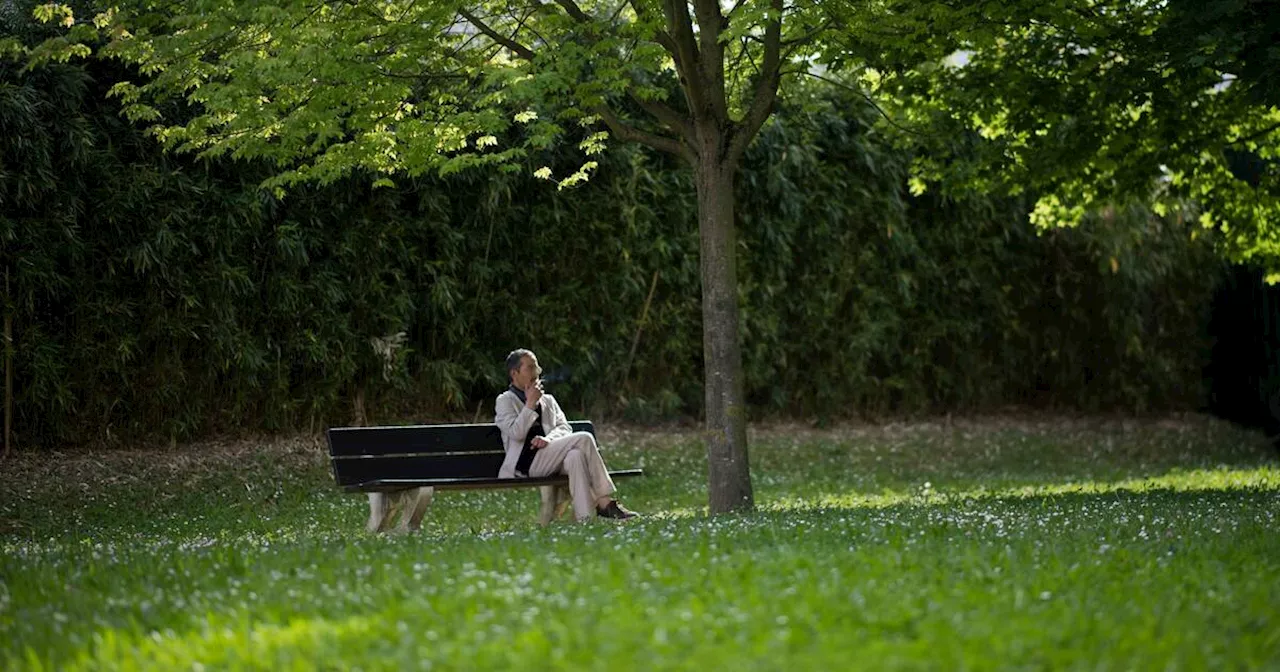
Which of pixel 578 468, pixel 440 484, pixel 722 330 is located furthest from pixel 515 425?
pixel 722 330

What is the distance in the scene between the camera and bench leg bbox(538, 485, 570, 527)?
10.0m

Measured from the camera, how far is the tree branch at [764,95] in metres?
9.74

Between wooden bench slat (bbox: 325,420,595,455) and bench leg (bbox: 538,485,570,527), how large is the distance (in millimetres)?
457

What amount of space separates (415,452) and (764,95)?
3.40 meters

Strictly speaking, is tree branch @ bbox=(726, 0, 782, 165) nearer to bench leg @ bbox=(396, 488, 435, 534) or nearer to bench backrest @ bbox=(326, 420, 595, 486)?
bench backrest @ bbox=(326, 420, 595, 486)

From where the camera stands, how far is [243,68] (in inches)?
351

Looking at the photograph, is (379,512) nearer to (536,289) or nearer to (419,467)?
(419,467)

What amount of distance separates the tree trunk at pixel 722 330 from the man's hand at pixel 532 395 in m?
1.16

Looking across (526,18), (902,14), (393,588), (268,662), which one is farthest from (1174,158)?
(268,662)

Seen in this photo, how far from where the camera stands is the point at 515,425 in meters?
9.66

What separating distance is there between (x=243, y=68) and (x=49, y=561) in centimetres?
332

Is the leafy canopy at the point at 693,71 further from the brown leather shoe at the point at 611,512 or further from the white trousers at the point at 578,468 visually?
the brown leather shoe at the point at 611,512

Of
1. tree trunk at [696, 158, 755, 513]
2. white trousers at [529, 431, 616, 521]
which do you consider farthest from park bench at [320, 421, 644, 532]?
tree trunk at [696, 158, 755, 513]

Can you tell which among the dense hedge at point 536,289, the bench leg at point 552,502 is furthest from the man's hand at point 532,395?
the dense hedge at point 536,289
